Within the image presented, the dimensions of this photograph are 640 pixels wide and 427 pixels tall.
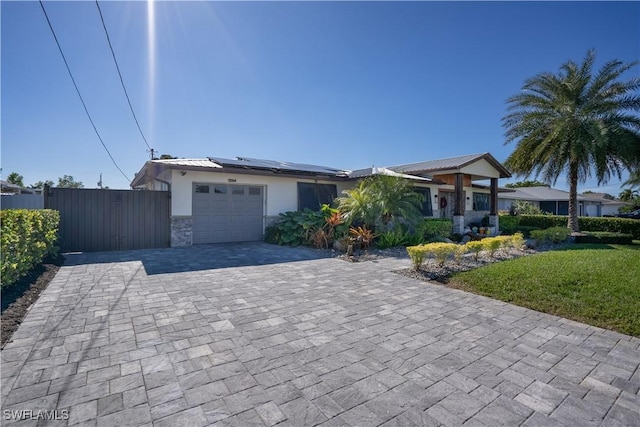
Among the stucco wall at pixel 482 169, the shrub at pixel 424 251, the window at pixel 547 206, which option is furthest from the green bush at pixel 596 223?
the shrub at pixel 424 251

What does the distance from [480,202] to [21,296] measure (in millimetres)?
22897

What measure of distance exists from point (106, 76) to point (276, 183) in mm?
6510

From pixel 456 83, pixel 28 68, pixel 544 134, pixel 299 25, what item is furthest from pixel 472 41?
pixel 28 68

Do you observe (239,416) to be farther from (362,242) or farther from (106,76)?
(106,76)

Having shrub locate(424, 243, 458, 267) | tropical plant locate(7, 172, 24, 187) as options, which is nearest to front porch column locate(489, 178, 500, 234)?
shrub locate(424, 243, 458, 267)

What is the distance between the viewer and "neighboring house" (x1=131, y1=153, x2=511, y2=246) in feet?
34.7

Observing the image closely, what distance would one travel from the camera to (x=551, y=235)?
12656 millimetres

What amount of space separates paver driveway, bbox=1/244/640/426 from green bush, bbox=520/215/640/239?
59.2ft

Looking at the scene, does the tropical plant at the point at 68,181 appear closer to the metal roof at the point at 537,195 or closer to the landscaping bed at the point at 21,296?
the landscaping bed at the point at 21,296

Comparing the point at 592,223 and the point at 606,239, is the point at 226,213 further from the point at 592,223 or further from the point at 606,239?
the point at 592,223

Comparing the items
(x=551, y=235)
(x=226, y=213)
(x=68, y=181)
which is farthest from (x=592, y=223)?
(x=68, y=181)

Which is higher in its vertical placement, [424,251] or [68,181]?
[68,181]

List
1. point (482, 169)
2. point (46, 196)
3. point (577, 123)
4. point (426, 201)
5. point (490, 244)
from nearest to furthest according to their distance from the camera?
1. point (490, 244)
2. point (46, 196)
3. point (577, 123)
4. point (482, 169)
5. point (426, 201)

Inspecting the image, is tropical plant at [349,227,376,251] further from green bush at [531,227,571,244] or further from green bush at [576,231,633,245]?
green bush at [576,231,633,245]
